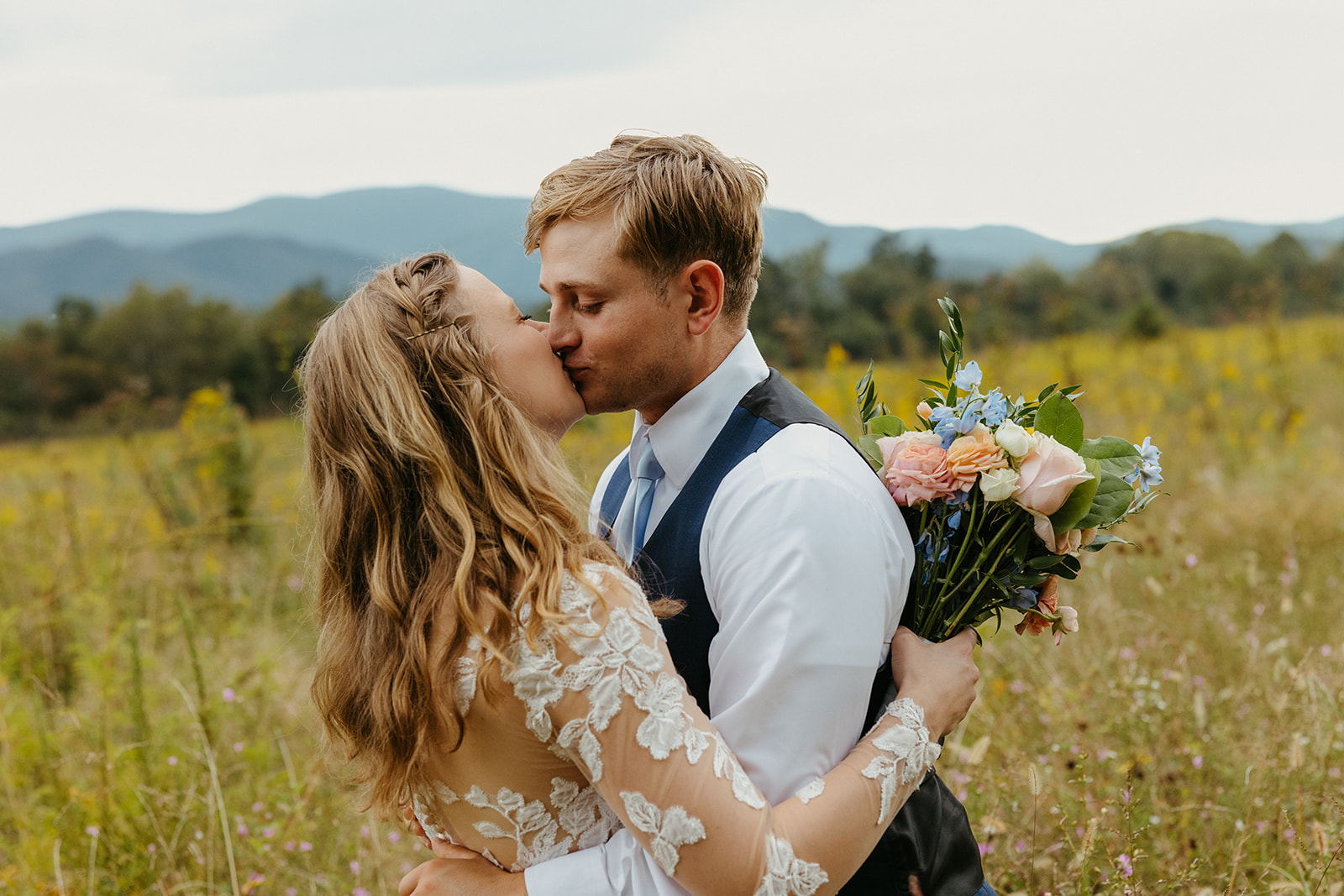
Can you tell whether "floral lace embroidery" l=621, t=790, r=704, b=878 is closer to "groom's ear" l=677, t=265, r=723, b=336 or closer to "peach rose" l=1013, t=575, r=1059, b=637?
"peach rose" l=1013, t=575, r=1059, b=637

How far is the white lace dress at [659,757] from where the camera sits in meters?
1.45

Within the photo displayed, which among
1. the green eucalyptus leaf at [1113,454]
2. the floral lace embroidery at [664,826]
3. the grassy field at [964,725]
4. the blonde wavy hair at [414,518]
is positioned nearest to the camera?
the floral lace embroidery at [664,826]

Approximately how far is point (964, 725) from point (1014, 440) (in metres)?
2.13

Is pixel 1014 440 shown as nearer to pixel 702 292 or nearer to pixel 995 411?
pixel 995 411

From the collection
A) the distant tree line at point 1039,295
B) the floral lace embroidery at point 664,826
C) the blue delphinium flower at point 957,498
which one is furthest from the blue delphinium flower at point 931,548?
the distant tree line at point 1039,295

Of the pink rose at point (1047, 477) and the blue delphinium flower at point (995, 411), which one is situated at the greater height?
the blue delphinium flower at point (995, 411)

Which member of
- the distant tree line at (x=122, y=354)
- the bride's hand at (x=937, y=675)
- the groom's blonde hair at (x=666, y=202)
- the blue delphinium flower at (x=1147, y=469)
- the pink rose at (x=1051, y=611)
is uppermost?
the groom's blonde hair at (x=666, y=202)

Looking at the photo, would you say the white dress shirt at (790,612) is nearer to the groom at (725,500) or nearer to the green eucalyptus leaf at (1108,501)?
the groom at (725,500)

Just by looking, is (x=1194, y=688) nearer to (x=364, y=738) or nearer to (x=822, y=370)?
(x=364, y=738)

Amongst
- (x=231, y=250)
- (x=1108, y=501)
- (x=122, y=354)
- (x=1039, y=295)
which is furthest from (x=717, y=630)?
(x=231, y=250)

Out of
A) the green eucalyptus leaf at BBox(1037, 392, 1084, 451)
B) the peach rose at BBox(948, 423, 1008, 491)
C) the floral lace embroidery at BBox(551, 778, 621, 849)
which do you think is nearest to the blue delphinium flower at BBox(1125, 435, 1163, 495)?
the green eucalyptus leaf at BBox(1037, 392, 1084, 451)

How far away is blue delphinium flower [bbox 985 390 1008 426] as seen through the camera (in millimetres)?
1811

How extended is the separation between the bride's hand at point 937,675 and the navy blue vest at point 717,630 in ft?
0.24

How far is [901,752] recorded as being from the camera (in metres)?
1.59
